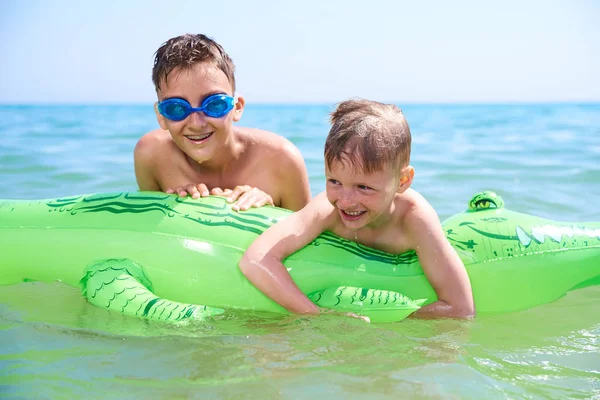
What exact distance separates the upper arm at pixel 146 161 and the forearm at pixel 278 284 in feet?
3.30

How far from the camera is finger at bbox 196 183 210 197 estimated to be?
3.48 metres

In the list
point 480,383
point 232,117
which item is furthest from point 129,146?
point 480,383

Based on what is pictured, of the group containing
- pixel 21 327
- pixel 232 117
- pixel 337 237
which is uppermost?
pixel 232 117

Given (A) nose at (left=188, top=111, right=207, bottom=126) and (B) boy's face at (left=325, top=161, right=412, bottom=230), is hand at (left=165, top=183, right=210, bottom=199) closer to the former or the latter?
(A) nose at (left=188, top=111, right=207, bottom=126)

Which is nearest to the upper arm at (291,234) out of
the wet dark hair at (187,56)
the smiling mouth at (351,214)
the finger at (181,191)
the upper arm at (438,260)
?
the smiling mouth at (351,214)

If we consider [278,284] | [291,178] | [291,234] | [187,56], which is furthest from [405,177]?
[187,56]

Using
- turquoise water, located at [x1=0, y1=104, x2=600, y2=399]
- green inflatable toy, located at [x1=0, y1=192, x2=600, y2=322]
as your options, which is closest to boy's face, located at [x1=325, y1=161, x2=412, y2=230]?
green inflatable toy, located at [x1=0, y1=192, x2=600, y2=322]

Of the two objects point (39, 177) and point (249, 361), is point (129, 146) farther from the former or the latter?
point (249, 361)

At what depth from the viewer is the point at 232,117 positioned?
11.8ft

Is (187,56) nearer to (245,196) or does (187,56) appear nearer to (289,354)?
(245,196)

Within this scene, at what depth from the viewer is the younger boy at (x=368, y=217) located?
2779mm

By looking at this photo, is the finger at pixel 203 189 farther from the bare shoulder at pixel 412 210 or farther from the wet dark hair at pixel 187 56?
the bare shoulder at pixel 412 210

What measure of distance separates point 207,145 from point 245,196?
0.35 meters

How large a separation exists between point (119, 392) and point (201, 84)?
167cm
